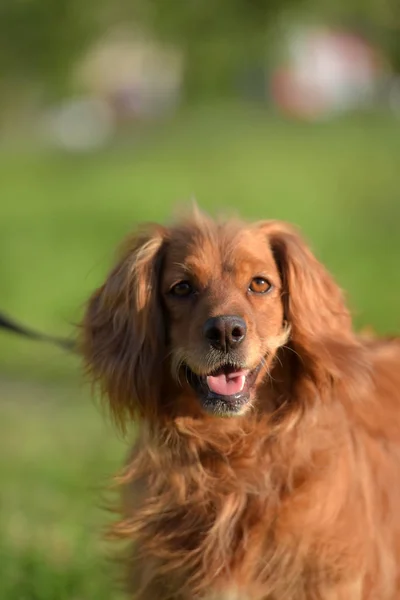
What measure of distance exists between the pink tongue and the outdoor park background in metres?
0.67

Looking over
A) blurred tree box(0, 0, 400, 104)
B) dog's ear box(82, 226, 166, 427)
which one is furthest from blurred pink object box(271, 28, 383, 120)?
dog's ear box(82, 226, 166, 427)

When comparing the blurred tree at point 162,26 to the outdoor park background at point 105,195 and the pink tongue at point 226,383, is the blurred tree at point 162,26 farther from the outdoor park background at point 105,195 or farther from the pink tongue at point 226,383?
the pink tongue at point 226,383

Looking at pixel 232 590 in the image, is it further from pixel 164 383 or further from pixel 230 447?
pixel 164 383

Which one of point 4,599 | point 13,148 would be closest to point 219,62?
point 4,599

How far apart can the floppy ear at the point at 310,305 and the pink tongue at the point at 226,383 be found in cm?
28

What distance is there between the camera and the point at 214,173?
24.2 metres

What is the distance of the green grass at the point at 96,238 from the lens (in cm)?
565

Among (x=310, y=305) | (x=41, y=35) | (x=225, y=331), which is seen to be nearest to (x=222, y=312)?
(x=225, y=331)

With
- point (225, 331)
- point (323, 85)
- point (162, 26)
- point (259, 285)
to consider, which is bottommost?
point (323, 85)

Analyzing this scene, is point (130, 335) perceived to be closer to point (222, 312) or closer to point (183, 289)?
point (183, 289)

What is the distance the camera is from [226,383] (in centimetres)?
386

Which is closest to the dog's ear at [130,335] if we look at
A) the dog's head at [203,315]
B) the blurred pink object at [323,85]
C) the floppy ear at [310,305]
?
the dog's head at [203,315]

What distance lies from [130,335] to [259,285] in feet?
1.82

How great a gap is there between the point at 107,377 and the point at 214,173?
801 inches
